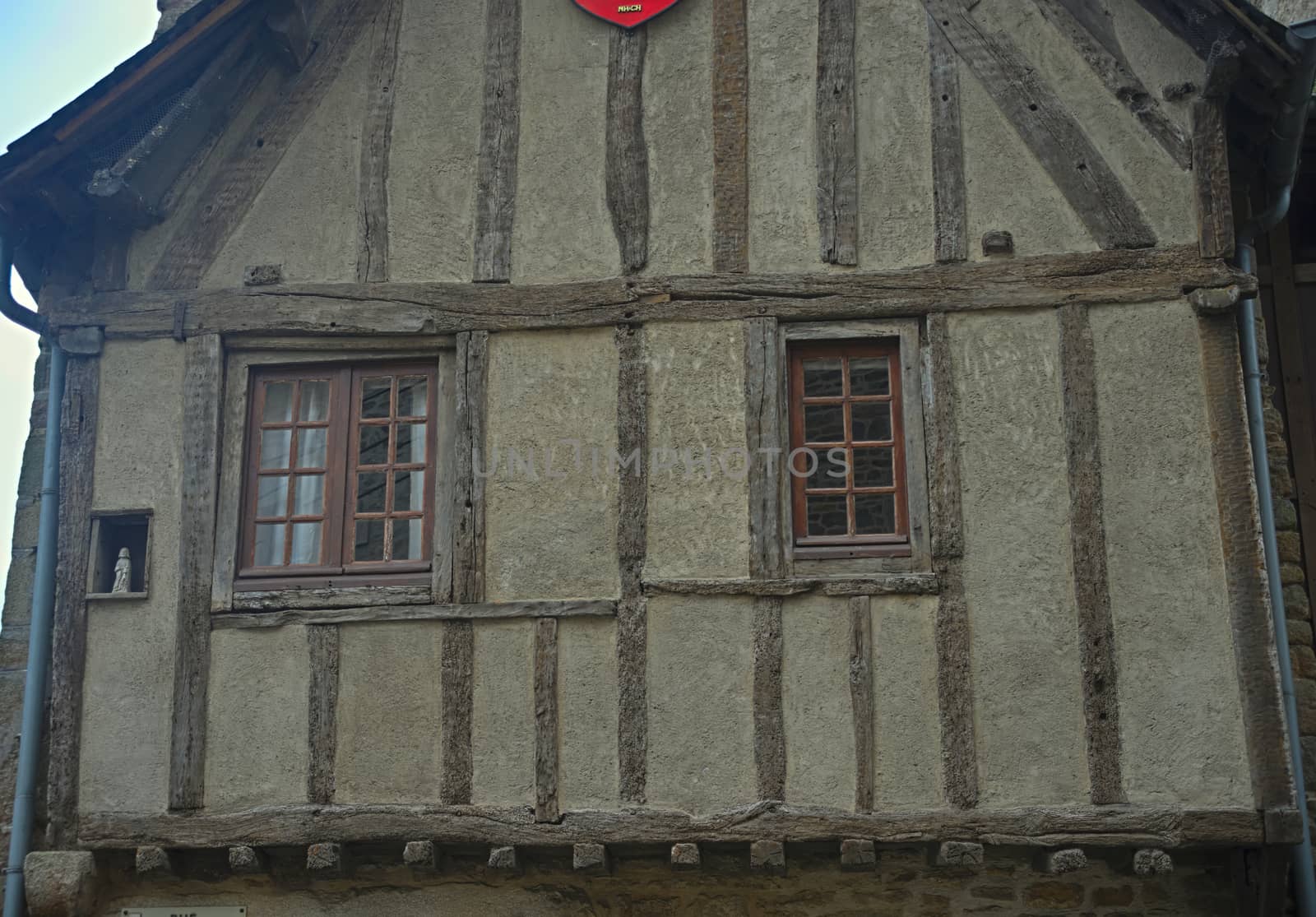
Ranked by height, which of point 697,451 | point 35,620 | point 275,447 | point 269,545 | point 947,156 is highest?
point 947,156

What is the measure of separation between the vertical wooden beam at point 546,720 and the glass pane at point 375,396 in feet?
4.32

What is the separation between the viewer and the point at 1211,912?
6.12 meters

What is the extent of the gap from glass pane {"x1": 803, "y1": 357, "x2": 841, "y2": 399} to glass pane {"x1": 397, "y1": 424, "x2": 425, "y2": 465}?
5.90ft

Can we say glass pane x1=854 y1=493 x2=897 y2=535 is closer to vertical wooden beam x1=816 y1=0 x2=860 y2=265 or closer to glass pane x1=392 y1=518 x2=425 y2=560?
vertical wooden beam x1=816 y1=0 x2=860 y2=265

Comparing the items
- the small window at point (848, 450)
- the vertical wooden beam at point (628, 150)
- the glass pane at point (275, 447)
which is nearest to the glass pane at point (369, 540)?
the glass pane at point (275, 447)

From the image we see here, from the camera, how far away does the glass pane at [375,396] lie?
22.4ft

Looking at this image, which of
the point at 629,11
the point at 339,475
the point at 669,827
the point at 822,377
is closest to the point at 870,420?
the point at 822,377

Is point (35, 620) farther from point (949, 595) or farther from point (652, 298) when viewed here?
point (949, 595)

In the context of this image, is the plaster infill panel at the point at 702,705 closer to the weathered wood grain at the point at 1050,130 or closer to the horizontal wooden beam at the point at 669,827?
the horizontal wooden beam at the point at 669,827

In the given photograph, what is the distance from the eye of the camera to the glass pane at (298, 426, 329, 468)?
6.80 meters

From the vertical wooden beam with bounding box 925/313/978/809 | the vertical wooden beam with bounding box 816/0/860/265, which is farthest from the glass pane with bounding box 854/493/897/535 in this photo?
the vertical wooden beam with bounding box 816/0/860/265

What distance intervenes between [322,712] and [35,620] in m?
1.41

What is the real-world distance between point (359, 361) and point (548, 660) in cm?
173

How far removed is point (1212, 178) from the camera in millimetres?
6527
